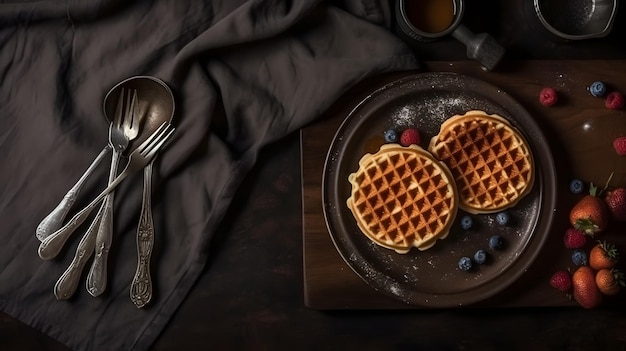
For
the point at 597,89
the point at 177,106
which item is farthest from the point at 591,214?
the point at 177,106

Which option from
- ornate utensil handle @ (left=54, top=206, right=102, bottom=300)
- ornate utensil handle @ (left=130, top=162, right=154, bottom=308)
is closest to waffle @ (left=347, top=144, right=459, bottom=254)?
ornate utensil handle @ (left=130, top=162, right=154, bottom=308)

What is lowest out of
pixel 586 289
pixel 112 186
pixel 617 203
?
pixel 586 289

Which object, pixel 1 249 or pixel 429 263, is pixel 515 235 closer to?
pixel 429 263

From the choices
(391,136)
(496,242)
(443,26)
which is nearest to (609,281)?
(496,242)

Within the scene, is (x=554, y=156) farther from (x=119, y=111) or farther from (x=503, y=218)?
(x=119, y=111)

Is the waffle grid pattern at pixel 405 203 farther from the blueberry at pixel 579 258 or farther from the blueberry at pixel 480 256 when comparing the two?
the blueberry at pixel 579 258

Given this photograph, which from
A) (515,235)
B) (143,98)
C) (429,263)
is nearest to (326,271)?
(429,263)

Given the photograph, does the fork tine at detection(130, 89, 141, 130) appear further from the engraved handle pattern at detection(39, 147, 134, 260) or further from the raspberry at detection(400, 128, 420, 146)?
the raspberry at detection(400, 128, 420, 146)

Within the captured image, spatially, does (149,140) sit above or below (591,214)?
above
